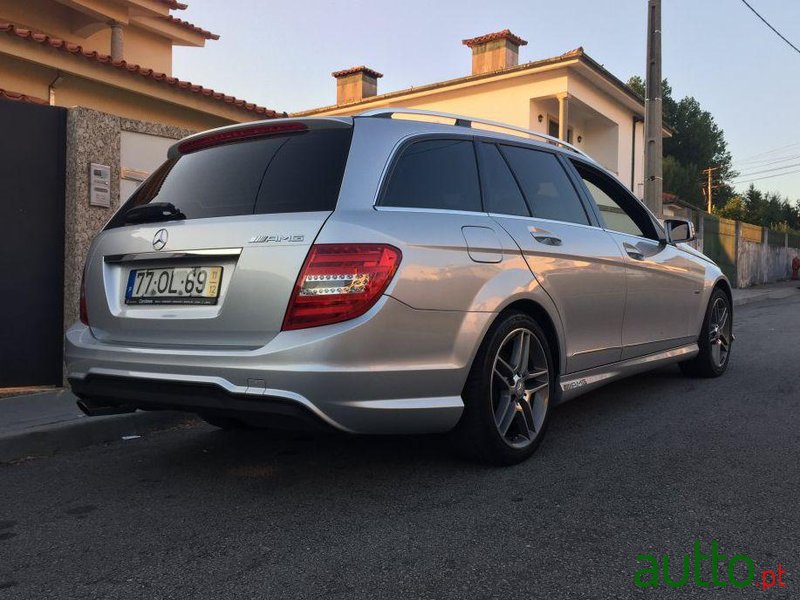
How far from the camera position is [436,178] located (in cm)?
346

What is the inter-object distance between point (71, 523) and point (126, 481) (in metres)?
0.55

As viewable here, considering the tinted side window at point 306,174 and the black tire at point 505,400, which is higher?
the tinted side window at point 306,174

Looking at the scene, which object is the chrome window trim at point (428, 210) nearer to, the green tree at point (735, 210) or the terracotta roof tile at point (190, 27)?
the terracotta roof tile at point (190, 27)

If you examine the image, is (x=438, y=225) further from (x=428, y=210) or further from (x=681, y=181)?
(x=681, y=181)

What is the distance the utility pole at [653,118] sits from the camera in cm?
1232

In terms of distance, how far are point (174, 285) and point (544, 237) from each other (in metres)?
1.89

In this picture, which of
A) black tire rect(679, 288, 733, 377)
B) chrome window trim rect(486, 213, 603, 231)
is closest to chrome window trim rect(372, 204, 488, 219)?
chrome window trim rect(486, 213, 603, 231)

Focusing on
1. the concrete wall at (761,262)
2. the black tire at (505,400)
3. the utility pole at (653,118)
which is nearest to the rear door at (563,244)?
the black tire at (505,400)

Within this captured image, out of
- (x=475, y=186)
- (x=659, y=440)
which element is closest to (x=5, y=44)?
(x=475, y=186)

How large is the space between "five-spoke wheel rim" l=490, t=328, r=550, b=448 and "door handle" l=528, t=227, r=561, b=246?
0.51 m

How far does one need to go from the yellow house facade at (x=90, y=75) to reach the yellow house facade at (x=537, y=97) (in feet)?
19.3

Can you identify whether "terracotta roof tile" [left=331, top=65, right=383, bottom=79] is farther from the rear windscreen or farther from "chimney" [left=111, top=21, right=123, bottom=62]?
the rear windscreen

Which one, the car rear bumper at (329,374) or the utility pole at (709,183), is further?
the utility pole at (709,183)

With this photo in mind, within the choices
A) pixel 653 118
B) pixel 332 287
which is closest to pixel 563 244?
pixel 332 287
